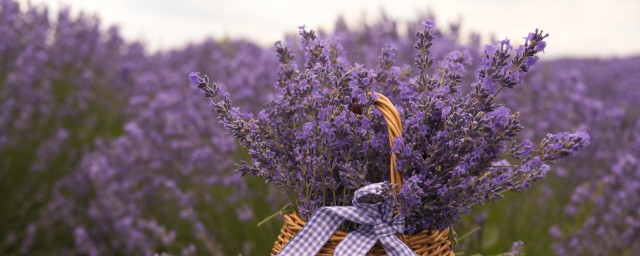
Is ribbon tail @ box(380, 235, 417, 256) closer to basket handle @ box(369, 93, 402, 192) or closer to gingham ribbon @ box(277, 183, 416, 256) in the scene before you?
gingham ribbon @ box(277, 183, 416, 256)

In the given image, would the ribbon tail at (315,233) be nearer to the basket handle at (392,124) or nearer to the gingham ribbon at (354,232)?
the gingham ribbon at (354,232)

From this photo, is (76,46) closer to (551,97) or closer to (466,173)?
(551,97)

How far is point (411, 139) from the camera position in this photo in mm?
1449

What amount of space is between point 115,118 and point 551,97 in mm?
3116

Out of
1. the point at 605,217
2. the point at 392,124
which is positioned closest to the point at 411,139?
the point at 392,124

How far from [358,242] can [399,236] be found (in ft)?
0.33

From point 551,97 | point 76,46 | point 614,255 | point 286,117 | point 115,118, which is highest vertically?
point 76,46

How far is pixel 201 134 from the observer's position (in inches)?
151

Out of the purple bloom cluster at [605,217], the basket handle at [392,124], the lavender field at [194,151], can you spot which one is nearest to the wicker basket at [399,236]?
the basket handle at [392,124]

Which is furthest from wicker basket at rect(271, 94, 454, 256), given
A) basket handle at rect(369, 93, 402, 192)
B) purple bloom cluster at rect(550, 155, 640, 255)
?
purple bloom cluster at rect(550, 155, 640, 255)

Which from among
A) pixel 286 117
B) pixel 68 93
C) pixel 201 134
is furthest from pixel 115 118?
pixel 286 117

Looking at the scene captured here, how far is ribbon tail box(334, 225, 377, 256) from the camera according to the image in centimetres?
141

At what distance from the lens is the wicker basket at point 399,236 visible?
1.43 meters

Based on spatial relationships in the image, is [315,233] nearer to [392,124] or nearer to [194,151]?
[392,124]
